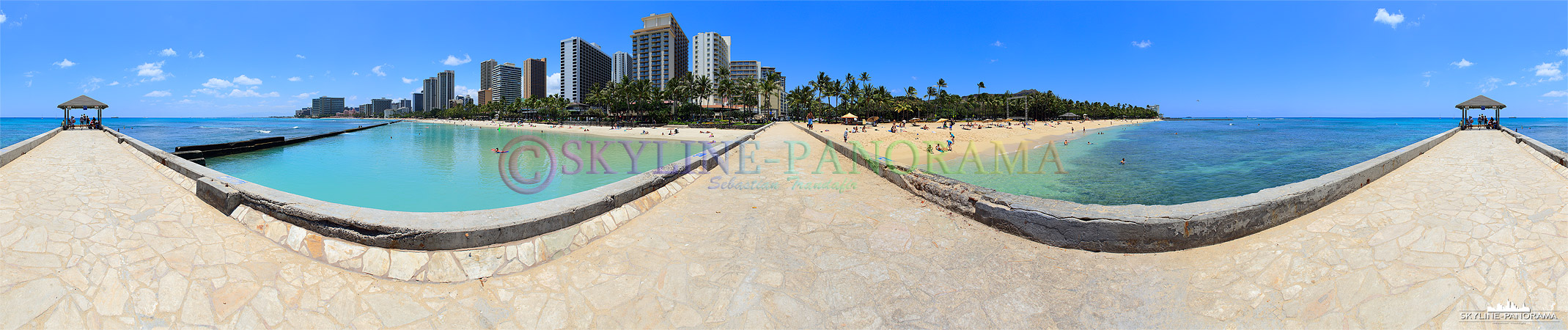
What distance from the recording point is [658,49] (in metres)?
119

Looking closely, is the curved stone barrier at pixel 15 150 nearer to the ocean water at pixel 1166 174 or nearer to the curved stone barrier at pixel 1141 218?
the curved stone barrier at pixel 1141 218

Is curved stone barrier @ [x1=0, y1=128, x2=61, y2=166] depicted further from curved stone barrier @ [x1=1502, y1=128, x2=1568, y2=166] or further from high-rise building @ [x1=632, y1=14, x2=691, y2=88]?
high-rise building @ [x1=632, y1=14, x2=691, y2=88]

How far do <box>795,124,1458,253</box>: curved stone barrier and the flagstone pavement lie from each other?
12 centimetres

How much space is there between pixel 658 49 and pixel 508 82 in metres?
107

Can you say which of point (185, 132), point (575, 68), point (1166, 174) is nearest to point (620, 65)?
point (575, 68)

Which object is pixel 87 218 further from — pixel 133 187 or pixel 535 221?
pixel 535 221

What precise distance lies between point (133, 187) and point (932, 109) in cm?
9025

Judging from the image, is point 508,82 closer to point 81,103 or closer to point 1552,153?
point 81,103

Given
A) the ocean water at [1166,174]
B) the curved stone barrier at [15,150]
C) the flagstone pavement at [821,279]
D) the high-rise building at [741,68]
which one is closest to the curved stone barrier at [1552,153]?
the ocean water at [1166,174]

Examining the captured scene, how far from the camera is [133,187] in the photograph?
298 inches

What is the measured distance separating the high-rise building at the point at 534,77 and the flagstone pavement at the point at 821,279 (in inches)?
7392

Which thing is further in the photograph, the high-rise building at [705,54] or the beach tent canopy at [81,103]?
the high-rise building at [705,54]

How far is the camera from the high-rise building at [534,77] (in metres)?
176

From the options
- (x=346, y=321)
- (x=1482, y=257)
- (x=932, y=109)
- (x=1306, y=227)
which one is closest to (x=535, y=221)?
(x=346, y=321)
